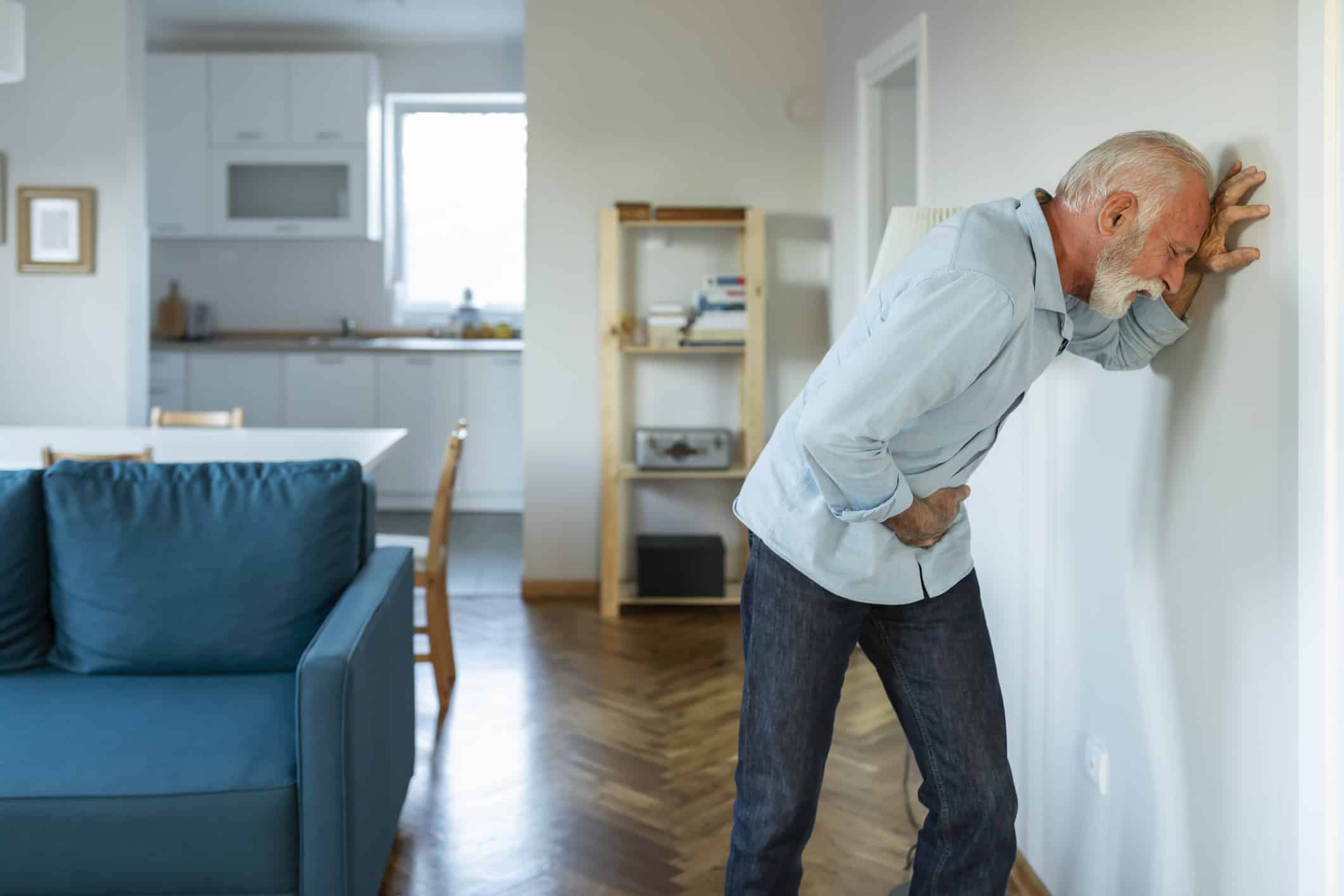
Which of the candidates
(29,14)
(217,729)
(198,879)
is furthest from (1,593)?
(29,14)

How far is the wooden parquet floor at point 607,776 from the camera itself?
104 inches

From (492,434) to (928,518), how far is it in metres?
→ 5.93

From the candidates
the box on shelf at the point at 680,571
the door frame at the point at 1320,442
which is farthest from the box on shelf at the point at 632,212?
the door frame at the point at 1320,442

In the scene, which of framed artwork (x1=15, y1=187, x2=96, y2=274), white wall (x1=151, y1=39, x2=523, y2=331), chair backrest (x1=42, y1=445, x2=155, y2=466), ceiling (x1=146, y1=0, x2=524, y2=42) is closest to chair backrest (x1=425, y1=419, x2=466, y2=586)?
chair backrest (x1=42, y1=445, x2=155, y2=466)

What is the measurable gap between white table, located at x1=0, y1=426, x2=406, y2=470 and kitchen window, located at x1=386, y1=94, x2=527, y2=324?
162 inches

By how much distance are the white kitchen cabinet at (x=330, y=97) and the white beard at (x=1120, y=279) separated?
662cm

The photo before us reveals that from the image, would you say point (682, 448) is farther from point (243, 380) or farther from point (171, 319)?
point (171, 319)

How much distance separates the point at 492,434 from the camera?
293 inches

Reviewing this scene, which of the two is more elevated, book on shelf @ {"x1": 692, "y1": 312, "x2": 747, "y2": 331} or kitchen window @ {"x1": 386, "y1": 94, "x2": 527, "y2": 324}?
kitchen window @ {"x1": 386, "y1": 94, "x2": 527, "y2": 324}

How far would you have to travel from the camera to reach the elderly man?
4.98ft

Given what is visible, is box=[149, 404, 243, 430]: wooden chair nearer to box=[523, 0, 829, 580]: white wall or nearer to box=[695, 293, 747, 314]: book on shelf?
box=[523, 0, 829, 580]: white wall

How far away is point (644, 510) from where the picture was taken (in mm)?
5340

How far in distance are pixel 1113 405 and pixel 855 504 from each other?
0.74 meters

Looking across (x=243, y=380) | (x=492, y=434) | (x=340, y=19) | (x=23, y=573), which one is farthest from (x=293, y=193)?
(x=23, y=573)
